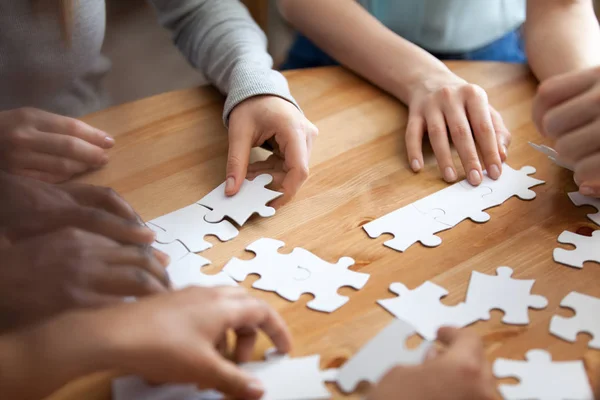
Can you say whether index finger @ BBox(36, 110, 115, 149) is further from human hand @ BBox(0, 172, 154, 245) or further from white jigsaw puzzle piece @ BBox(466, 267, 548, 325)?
white jigsaw puzzle piece @ BBox(466, 267, 548, 325)

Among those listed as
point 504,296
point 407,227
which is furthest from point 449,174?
point 504,296

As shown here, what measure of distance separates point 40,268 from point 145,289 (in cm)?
12

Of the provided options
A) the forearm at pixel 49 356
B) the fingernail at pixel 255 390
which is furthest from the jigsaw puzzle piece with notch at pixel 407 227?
the forearm at pixel 49 356

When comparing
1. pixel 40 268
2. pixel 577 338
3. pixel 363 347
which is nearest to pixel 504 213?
pixel 577 338

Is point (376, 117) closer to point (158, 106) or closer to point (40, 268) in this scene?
point (158, 106)

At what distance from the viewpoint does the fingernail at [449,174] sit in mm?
1010

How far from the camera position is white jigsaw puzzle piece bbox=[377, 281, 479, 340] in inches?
29.6

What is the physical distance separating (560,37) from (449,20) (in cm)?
25

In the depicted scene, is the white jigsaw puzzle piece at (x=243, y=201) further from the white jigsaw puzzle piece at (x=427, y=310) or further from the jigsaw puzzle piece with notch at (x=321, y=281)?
the white jigsaw puzzle piece at (x=427, y=310)

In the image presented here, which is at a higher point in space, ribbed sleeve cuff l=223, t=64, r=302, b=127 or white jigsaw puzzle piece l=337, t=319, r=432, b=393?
ribbed sleeve cuff l=223, t=64, r=302, b=127

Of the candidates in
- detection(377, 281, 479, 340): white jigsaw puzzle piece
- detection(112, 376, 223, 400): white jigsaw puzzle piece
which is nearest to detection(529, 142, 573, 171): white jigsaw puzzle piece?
detection(377, 281, 479, 340): white jigsaw puzzle piece

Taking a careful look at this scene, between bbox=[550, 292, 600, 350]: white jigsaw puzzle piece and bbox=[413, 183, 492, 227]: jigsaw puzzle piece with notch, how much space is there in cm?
18

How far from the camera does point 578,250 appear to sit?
2.85 feet

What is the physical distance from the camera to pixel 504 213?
3.08 ft
